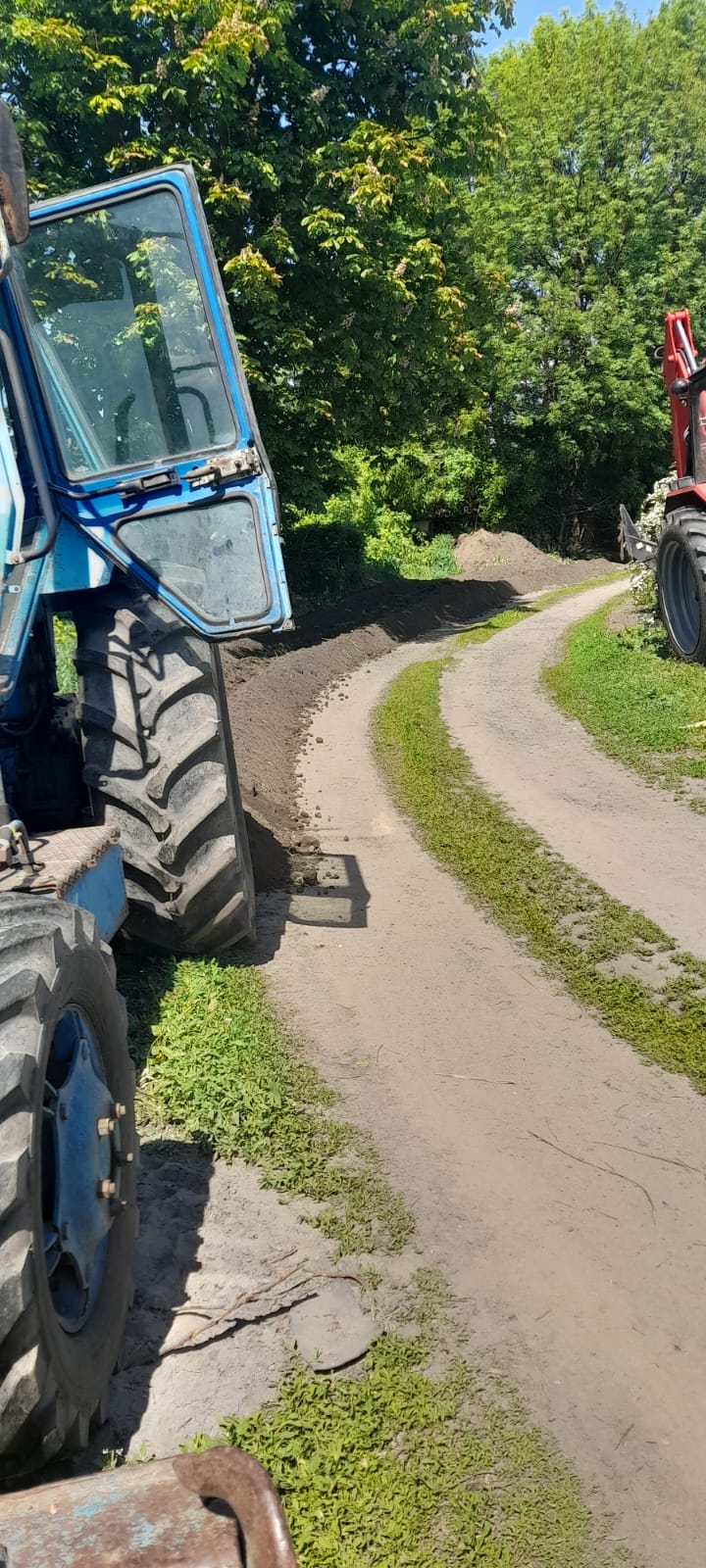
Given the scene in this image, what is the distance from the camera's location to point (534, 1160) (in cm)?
388

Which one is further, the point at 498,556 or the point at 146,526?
the point at 498,556

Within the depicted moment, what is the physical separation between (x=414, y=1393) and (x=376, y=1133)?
1.22m

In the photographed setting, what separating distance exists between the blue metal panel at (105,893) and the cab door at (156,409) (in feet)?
Answer: 4.11

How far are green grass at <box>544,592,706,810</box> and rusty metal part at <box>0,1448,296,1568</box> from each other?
626 centimetres

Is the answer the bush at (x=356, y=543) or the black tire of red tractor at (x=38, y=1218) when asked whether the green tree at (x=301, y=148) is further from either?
the black tire of red tractor at (x=38, y=1218)

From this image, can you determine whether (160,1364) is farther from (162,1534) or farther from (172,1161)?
(162,1534)

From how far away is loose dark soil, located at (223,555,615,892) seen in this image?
24.9 feet

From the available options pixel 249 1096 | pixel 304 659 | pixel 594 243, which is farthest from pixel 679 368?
pixel 594 243

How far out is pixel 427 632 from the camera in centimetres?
1880

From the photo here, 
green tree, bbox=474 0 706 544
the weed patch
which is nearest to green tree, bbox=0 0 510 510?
the weed patch

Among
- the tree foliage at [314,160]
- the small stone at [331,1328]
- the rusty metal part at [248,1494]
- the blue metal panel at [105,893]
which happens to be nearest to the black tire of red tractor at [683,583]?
the tree foliage at [314,160]

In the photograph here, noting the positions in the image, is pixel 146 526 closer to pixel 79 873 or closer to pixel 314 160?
pixel 79 873

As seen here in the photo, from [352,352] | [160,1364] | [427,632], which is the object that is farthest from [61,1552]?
[427,632]

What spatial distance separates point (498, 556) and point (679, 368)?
46.4ft
